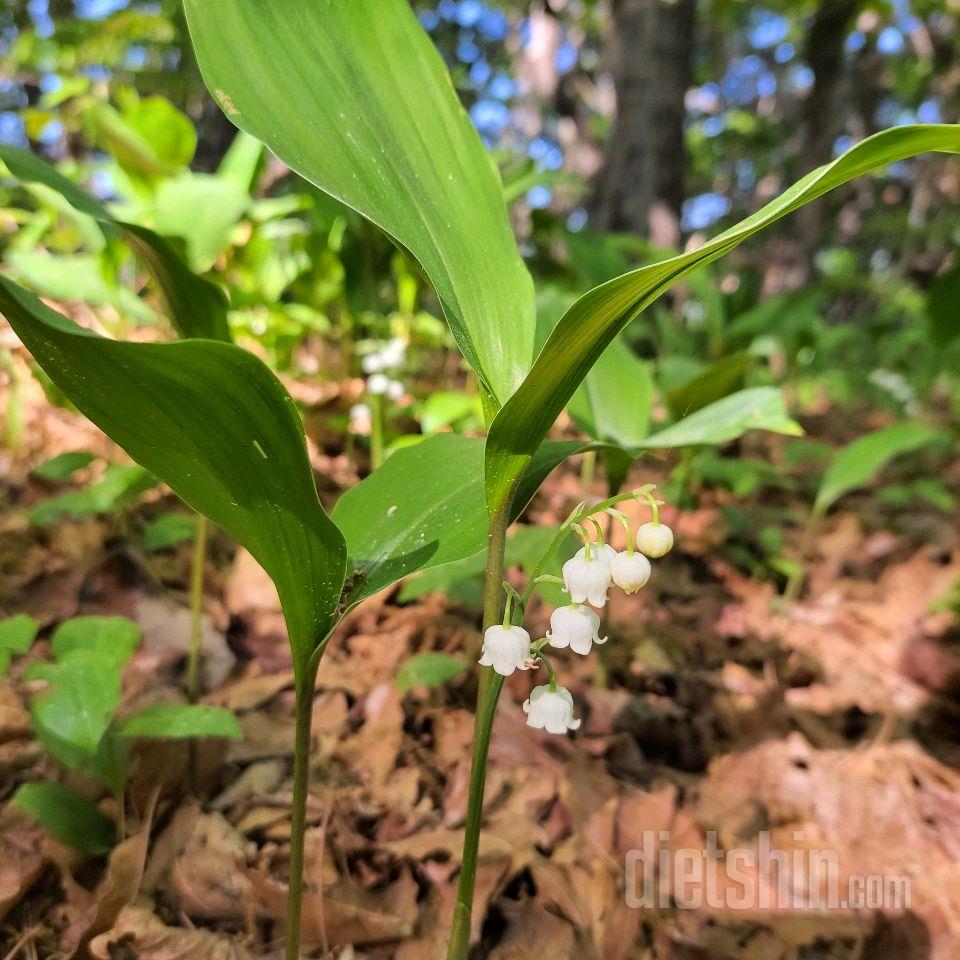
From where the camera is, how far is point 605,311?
58 centimetres

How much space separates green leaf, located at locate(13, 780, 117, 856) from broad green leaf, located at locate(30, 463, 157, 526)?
50cm

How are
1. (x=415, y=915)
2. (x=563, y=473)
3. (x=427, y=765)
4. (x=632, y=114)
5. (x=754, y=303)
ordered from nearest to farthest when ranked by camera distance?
(x=415, y=915)
(x=427, y=765)
(x=563, y=473)
(x=754, y=303)
(x=632, y=114)

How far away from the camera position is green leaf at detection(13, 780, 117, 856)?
0.94 metres

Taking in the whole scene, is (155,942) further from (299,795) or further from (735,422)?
(735,422)

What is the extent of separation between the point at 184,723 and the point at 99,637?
0.19m

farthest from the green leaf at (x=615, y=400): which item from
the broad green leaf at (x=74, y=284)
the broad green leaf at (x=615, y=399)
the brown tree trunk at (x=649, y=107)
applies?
the brown tree trunk at (x=649, y=107)

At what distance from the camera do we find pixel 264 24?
2.41 feet

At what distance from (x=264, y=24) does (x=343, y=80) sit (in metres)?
0.09

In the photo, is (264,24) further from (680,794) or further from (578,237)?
(578,237)

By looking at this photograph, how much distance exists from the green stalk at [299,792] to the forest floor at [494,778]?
193 mm

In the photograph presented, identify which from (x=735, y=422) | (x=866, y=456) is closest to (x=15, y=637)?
(x=735, y=422)

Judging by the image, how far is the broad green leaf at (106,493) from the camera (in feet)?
4.20

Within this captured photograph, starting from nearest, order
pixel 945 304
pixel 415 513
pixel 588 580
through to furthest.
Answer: pixel 588 580, pixel 415 513, pixel 945 304

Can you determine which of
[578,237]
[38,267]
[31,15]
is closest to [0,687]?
[38,267]
